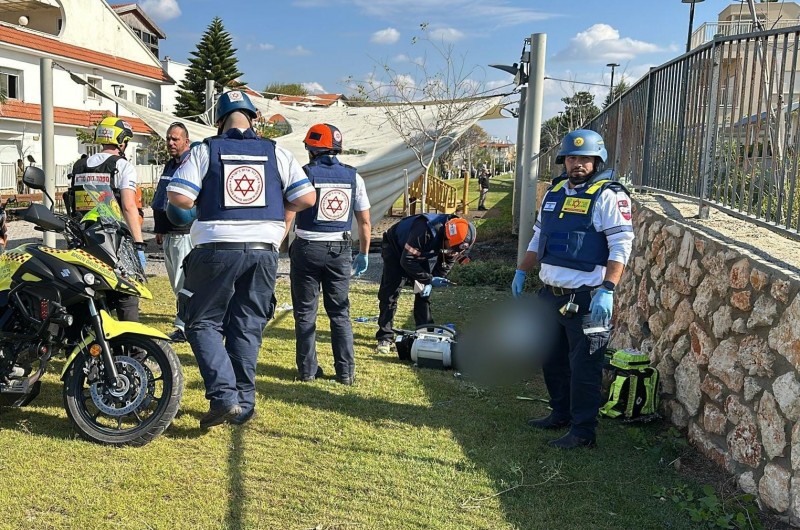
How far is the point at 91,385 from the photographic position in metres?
3.88

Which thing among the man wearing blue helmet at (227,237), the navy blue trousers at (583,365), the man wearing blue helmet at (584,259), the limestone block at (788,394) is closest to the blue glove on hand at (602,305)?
the man wearing blue helmet at (584,259)

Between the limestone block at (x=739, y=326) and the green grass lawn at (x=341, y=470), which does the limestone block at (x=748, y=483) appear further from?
the limestone block at (x=739, y=326)

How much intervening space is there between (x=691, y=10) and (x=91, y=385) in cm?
1858

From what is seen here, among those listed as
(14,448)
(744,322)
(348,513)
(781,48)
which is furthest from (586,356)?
(14,448)

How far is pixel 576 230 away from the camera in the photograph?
4113 mm

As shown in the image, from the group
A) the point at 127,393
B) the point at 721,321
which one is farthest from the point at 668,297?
the point at 127,393

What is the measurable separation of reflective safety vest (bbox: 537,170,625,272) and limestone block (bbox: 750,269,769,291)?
835 mm

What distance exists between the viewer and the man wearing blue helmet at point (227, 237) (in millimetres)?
3857

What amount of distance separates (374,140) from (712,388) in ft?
38.8

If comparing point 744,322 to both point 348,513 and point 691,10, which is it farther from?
point 691,10

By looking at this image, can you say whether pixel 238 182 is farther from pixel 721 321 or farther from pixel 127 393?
pixel 721 321

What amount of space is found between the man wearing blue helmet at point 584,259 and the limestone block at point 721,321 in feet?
1.97

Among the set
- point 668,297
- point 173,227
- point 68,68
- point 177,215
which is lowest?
point 668,297

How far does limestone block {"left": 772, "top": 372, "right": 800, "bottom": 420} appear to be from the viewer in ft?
9.98
